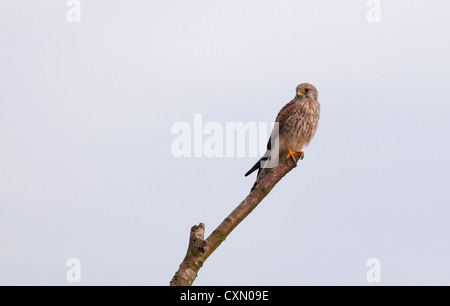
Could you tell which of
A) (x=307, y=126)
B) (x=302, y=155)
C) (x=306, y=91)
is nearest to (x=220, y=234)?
(x=302, y=155)

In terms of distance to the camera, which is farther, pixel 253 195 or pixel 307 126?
pixel 307 126

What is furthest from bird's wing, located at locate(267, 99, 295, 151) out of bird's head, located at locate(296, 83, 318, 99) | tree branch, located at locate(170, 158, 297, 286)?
tree branch, located at locate(170, 158, 297, 286)

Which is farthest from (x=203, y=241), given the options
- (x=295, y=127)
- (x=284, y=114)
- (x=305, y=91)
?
(x=305, y=91)

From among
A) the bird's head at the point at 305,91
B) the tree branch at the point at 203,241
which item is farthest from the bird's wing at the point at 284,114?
the tree branch at the point at 203,241

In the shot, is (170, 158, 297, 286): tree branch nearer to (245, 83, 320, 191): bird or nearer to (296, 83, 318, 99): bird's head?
(245, 83, 320, 191): bird

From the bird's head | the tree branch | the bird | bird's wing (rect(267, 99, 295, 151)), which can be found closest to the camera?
the tree branch

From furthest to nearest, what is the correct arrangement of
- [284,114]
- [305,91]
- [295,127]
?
[305,91] < [284,114] < [295,127]

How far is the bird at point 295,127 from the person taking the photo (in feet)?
24.6

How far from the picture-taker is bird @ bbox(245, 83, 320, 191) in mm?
7508

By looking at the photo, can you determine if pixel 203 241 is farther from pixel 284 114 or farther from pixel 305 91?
pixel 305 91

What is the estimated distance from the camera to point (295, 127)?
7.85 metres

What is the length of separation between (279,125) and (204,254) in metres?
4.33
